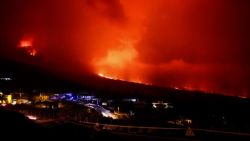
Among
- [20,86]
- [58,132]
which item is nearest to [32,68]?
[20,86]

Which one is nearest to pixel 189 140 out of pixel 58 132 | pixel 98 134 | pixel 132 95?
pixel 98 134

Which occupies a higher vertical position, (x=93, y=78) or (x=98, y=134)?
(x=93, y=78)

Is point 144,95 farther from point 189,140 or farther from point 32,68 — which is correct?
point 189,140

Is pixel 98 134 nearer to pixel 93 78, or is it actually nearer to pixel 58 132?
pixel 58 132

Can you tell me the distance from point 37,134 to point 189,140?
11.3 metres

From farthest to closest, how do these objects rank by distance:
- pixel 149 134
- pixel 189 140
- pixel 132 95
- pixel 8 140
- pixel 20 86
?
pixel 132 95
pixel 20 86
pixel 149 134
pixel 189 140
pixel 8 140

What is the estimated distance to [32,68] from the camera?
6895 inches

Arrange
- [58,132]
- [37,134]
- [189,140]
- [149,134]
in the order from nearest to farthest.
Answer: [37,134]
[58,132]
[189,140]
[149,134]

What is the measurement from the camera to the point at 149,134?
24.2m

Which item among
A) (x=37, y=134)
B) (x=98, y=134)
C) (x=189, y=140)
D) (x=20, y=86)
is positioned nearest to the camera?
(x=37, y=134)

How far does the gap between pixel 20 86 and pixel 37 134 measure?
126 metres

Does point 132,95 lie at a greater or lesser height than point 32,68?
lesser

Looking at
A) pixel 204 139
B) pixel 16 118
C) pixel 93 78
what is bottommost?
pixel 204 139

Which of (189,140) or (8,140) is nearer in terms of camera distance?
(8,140)
